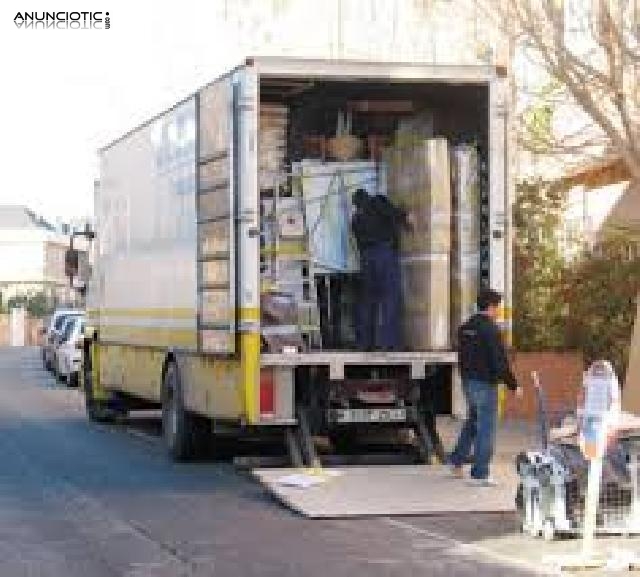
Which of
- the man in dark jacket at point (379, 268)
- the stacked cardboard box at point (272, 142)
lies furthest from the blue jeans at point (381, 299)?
the stacked cardboard box at point (272, 142)

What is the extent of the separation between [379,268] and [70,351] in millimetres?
18438

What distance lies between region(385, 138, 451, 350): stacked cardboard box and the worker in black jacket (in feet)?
4.13

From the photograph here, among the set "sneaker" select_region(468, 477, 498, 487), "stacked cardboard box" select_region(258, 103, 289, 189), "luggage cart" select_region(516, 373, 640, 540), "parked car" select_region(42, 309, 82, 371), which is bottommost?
"sneaker" select_region(468, 477, 498, 487)

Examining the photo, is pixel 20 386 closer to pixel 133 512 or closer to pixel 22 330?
pixel 133 512

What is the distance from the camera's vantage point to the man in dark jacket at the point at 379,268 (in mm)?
15453

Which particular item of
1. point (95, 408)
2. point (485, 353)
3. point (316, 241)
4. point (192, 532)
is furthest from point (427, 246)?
point (95, 408)

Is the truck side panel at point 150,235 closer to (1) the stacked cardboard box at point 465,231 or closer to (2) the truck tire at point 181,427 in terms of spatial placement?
(2) the truck tire at point 181,427

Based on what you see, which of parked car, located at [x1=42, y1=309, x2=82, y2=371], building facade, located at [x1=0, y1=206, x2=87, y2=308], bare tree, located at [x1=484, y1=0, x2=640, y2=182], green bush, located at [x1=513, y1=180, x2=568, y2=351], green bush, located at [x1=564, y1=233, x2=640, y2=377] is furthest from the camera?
building facade, located at [x1=0, y1=206, x2=87, y2=308]

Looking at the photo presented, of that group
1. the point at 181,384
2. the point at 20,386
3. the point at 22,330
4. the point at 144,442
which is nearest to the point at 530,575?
the point at 181,384

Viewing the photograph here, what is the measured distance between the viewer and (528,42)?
19172mm

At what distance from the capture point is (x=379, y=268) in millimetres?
15539

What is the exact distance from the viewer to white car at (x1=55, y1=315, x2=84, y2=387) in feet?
107

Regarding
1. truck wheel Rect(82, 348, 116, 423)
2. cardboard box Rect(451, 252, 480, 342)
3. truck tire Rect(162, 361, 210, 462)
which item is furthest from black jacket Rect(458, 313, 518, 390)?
truck wheel Rect(82, 348, 116, 423)

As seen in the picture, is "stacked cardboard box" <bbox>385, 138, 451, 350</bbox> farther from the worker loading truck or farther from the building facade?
the building facade
